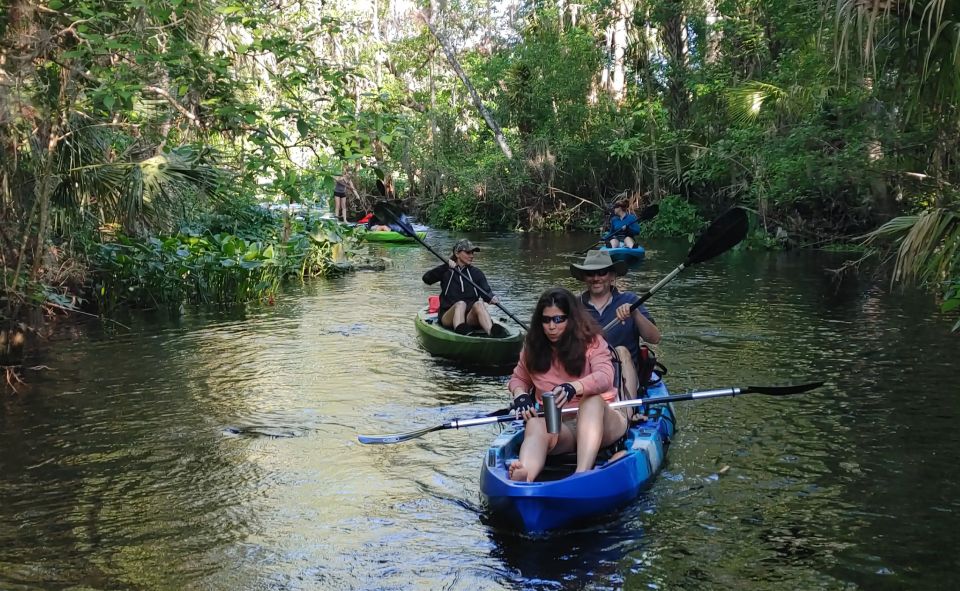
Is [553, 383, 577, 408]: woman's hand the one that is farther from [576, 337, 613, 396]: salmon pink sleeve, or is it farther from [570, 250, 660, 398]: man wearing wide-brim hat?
[570, 250, 660, 398]: man wearing wide-brim hat

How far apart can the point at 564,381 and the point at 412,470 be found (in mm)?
1651

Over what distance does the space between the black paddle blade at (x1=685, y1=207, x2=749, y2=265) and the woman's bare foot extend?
11.4 ft

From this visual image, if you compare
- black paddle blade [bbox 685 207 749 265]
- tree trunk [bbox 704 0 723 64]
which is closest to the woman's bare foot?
black paddle blade [bbox 685 207 749 265]

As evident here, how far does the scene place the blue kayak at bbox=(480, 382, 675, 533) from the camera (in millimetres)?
5477

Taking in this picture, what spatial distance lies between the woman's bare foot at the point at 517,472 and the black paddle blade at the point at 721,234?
347 cm

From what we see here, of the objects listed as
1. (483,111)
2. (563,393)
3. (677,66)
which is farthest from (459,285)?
(483,111)

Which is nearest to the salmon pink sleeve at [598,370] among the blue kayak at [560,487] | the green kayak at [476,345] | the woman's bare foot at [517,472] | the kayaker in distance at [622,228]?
the blue kayak at [560,487]

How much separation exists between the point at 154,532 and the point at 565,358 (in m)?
2.63

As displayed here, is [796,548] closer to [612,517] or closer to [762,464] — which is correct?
[612,517]

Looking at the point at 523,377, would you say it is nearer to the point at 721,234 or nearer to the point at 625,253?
the point at 721,234

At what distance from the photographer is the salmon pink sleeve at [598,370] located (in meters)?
5.89

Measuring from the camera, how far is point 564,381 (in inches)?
238

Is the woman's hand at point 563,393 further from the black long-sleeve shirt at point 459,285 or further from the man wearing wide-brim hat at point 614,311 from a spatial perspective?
the black long-sleeve shirt at point 459,285

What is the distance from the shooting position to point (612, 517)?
19.5 ft
